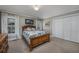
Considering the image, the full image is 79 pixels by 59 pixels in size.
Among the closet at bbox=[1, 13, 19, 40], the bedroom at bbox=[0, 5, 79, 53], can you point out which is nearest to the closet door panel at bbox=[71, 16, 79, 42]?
the bedroom at bbox=[0, 5, 79, 53]

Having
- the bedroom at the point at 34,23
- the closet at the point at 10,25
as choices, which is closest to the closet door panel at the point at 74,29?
the bedroom at the point at 34,23

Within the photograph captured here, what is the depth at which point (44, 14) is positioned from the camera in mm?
1787

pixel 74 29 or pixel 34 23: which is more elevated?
pixel 34 23

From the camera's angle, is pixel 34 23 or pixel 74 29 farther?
pixel 34 23

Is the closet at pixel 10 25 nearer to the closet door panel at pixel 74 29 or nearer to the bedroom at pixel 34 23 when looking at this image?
the bedroom at pixel 34 23

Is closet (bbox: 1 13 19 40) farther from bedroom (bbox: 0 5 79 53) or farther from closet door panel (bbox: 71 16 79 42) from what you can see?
closet door panel (bbox: 71 16 79 42)

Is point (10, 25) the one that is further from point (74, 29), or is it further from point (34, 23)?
point (74, 29)

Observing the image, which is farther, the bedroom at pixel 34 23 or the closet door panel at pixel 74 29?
the closet door panel at pixel 74 29

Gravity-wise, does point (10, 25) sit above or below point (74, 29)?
above

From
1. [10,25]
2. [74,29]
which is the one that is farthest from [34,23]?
[74,29]
